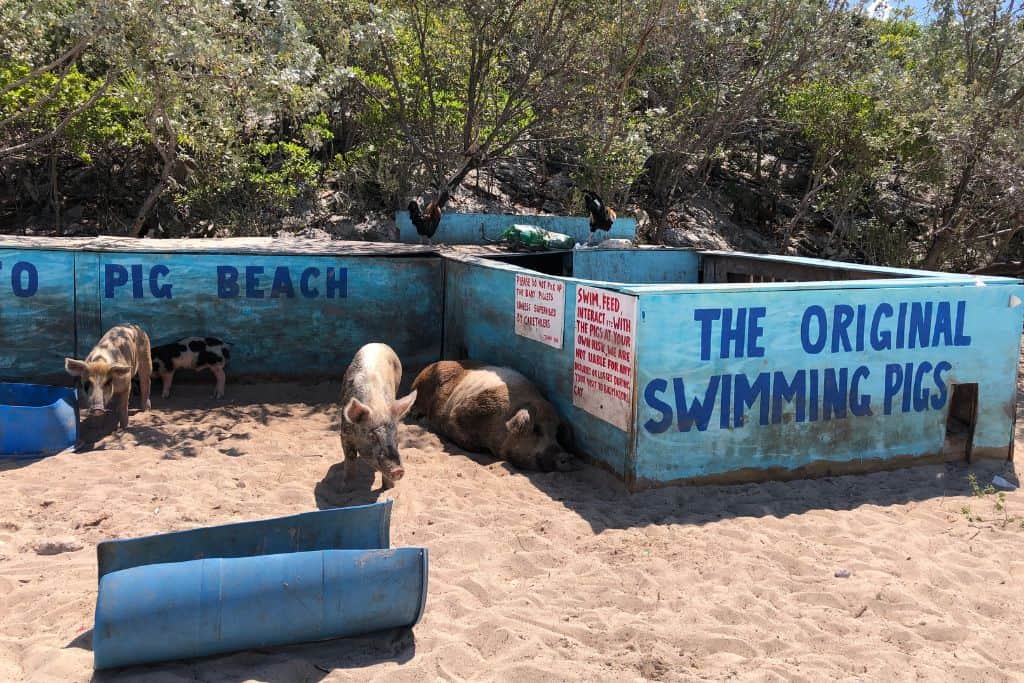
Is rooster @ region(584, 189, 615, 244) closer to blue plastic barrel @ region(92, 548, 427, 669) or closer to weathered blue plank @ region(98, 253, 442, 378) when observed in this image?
weathered blue plank @ region(98, 253, 442, 378)

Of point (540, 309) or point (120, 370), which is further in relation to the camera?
point (540, 309)

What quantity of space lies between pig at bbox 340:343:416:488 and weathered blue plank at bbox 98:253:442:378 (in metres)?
2.63

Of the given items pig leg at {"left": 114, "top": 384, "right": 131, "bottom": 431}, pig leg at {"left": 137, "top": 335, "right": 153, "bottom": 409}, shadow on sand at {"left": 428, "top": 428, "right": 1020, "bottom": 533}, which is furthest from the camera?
pig leg at {"left": 137, "top": 335, "right": 153, "bottom": 409}

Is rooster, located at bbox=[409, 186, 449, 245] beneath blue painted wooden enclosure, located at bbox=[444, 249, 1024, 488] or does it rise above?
above

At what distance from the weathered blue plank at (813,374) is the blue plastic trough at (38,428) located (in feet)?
15.7

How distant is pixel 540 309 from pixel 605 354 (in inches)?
45.3

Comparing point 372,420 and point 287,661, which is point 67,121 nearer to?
point 372,420

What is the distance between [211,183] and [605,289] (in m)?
12.2

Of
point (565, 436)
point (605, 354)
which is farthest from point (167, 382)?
point (605, 354)

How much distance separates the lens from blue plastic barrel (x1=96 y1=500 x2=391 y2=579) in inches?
171

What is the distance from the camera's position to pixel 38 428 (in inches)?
274

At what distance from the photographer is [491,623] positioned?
462cm

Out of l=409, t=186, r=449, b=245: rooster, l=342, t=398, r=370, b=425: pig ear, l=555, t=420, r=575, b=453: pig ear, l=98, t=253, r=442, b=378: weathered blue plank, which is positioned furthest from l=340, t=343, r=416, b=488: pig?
l=409, t=186, r=449, b=245: rooster

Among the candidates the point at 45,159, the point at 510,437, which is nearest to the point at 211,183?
the point at 45,159
